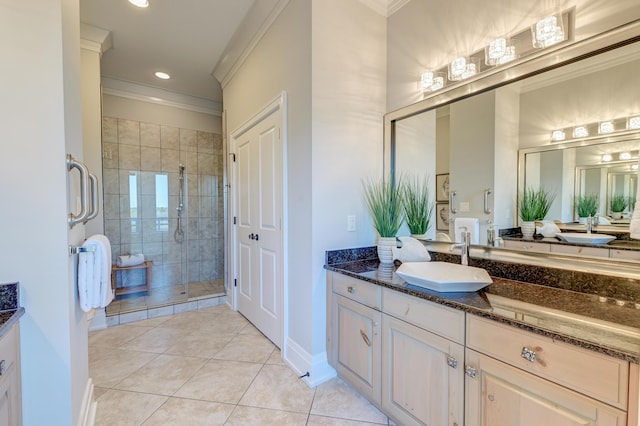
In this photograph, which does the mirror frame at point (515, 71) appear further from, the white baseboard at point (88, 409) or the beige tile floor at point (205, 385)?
the white baseboard at point (88, 409)

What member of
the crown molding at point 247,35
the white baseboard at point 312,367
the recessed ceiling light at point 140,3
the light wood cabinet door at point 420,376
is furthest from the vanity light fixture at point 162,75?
the light wood cabinet door at point 420,376

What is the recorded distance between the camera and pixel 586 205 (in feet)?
4.52

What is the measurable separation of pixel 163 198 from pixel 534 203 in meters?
4.21

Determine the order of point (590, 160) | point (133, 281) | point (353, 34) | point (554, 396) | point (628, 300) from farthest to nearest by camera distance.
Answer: point (133, 281), point (353, 34), point (590, 160), point (628, 300), point (554, 396)

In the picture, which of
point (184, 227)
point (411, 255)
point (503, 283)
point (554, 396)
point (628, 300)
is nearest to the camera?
point (554, 396)

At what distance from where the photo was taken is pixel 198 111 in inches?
166

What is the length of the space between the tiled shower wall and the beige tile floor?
1402mm

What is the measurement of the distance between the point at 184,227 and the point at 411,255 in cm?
351

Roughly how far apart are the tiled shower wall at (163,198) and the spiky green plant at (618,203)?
430 cm

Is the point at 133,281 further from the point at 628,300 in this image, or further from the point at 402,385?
the point at 628,300

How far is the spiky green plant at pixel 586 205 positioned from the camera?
135 centimetres

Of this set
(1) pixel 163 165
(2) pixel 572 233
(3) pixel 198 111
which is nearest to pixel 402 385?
(2) pixel 572 233

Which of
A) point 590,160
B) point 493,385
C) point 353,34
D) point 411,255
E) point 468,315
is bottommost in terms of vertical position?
point 493,385

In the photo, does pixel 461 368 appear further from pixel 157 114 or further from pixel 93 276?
pixel 157 114
